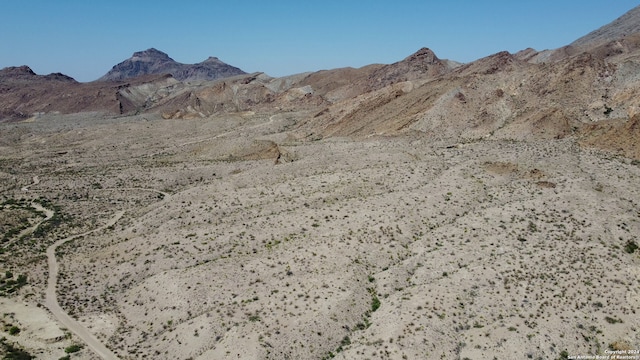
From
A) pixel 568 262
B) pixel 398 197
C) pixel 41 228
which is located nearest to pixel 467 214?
pixel 398 197

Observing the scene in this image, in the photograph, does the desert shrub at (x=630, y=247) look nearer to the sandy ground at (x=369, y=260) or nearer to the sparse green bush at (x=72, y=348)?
the sandy ground at (x=369, y=260)

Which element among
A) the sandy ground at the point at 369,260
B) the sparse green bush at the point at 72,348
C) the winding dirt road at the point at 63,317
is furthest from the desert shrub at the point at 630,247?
the sparse green bush at the point at 72,348

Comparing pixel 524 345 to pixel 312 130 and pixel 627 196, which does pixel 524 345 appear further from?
pixel 312 130

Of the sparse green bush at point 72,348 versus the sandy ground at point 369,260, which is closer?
the sandy ground at point 369,260

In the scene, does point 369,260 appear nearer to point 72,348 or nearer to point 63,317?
point 72,348

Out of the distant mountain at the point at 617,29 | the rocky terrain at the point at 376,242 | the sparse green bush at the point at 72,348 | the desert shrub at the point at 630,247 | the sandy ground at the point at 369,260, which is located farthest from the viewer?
the distant mountain at the point at 617,29

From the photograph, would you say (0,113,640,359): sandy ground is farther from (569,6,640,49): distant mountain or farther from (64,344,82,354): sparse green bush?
(569,6,640,49): distant mountain
